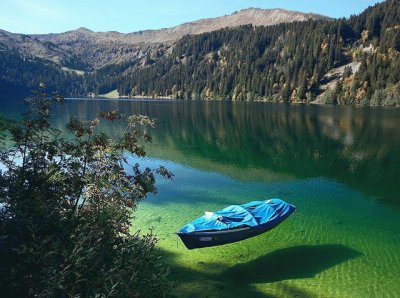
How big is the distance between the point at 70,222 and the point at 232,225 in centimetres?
1433

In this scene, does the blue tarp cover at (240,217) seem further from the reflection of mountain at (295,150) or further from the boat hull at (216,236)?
the reflection of mountain at (295,150)

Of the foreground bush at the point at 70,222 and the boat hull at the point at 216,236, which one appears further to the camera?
the boat hull at the point at 216,236

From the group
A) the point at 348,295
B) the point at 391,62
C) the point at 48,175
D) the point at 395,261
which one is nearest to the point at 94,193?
the point at 48,175

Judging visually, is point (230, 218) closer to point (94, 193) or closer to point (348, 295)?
point (348, 295)

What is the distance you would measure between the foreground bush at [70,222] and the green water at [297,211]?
3.18 meters

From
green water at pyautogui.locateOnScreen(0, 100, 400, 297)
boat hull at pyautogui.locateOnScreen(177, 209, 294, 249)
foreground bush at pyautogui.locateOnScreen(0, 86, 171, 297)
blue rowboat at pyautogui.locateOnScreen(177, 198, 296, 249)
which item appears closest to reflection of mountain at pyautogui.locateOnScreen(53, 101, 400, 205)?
green water at pyautogui.locateOnScreen(0, 100, 400, 297)

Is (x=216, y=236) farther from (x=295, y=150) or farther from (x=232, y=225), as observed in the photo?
(x=295, y=150)

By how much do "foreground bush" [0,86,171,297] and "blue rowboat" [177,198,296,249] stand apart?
8910mm

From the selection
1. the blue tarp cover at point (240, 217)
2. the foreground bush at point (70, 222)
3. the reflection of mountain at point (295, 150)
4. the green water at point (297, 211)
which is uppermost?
the foreground bush at point (70, 222)

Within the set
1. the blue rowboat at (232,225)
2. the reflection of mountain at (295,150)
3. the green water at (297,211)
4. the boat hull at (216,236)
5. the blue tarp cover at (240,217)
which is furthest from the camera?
the reflection of mountain at (295,150)

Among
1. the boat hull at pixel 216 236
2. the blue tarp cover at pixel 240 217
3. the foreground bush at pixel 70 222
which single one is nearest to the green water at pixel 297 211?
the boat hull at pixel 216 236

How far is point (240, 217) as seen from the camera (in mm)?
26969

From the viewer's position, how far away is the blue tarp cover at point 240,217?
82.8 feet

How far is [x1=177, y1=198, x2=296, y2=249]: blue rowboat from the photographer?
2462 cm
